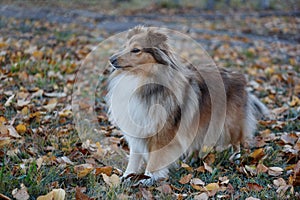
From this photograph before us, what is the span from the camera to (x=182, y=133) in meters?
3.44

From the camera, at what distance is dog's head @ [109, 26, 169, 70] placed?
3221 mm

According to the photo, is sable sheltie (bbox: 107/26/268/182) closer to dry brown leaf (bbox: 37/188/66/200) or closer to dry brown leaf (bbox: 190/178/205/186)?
dry brown leaf (bbox: 190/178/205/186)

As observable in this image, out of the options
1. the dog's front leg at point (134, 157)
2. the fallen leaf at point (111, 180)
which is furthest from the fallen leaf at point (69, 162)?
the dog's front leg at point (134, 157)

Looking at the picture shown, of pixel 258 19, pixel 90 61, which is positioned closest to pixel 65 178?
pixel 90 61

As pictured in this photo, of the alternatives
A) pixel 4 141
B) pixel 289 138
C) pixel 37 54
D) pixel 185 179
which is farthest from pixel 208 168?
pixel 37 54

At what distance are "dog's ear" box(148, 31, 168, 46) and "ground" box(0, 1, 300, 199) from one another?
3.81 feet

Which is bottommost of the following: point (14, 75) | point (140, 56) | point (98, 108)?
point (98, 108)

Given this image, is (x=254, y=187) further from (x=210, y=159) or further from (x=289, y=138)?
(x=289, y=138)

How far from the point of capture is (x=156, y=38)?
3.25 meters

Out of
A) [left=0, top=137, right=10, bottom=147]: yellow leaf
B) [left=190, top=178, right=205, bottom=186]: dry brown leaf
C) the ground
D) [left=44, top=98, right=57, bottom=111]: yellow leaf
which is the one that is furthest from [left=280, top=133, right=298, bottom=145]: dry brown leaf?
[left=0, top=137, right=10, bottom=147]: yellow leaf

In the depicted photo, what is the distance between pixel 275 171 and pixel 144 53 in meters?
1.58

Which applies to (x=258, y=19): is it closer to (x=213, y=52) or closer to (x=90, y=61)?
(x=213, y=52)

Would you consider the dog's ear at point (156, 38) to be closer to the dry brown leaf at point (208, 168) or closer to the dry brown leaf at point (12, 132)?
the dry brown leaf at point (208, 168)

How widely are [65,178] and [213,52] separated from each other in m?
5.95
